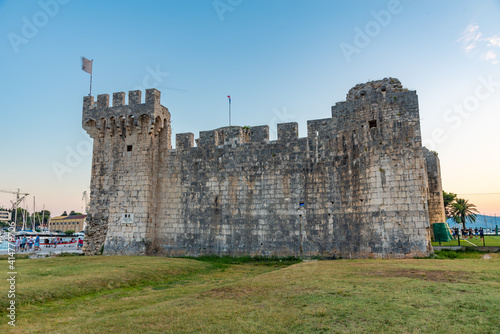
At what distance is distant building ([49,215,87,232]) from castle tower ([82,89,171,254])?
93.6 metres

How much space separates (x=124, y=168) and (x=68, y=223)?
103 m

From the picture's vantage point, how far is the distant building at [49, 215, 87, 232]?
105m

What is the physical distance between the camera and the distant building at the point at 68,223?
105 m

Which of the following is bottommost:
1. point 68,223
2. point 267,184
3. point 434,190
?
point 68,223

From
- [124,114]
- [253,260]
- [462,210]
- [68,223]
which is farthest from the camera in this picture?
[68,223]

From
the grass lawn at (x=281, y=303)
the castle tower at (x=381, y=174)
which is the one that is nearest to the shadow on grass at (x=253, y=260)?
the castle tower at (x=381, y=174)

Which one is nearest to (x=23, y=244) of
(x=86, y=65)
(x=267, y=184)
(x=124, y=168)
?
(x=124, y=168)

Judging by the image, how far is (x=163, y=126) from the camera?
2092cm

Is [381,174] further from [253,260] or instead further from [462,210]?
[462,210]

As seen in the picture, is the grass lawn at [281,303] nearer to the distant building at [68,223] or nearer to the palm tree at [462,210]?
the palm tree at [462,210]

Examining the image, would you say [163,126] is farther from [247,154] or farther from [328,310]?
[328,310]

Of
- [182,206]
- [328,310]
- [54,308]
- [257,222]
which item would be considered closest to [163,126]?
[182,206]

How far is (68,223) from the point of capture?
10969 cm

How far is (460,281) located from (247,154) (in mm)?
12417
